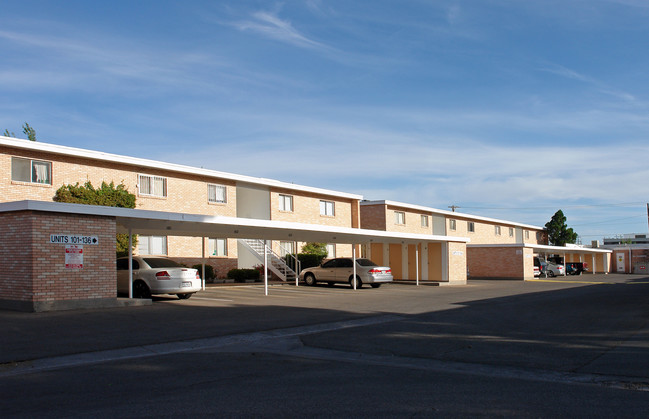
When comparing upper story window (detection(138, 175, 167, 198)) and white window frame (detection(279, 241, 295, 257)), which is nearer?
upper story window (detection(138, 175, 167, 198))

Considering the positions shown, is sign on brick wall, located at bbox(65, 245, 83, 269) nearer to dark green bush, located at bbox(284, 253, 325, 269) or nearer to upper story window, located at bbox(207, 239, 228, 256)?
upper story window, located at bbox(207, 239, 228, 256)

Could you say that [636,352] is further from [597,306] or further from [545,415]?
[597,306]

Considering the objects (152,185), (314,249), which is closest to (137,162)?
(152,185)

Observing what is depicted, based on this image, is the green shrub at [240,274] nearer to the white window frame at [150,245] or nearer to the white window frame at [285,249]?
Result: the white window frame at [285,249]

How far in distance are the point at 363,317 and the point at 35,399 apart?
9583mm

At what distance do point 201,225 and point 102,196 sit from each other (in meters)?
6.56

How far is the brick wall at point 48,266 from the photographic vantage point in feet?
46.3

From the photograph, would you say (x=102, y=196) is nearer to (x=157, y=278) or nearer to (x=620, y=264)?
(x=157, y=278)

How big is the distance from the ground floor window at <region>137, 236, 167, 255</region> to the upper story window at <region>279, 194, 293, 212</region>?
8338mm

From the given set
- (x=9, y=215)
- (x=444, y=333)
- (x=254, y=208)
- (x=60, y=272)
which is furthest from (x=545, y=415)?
(x=254, y=208)

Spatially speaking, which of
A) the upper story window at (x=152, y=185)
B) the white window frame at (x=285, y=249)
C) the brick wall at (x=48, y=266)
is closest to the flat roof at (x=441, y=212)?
the white window frame at (x=285, y=249)

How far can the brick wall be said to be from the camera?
46.3 feet

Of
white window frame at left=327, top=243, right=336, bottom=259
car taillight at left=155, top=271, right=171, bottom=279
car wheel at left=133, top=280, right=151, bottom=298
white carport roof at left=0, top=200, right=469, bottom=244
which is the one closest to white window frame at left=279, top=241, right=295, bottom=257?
white window frame at left=327, top=243, right=336, bottom=259

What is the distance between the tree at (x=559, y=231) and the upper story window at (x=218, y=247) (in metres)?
A: 52.3
